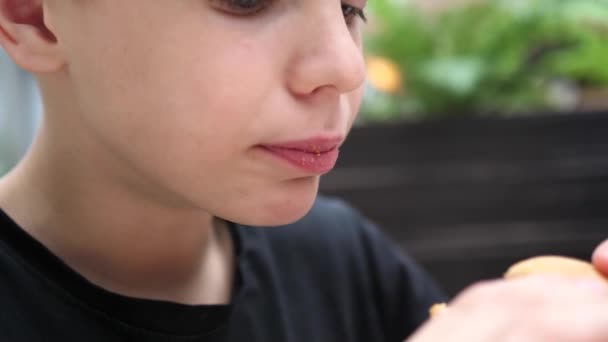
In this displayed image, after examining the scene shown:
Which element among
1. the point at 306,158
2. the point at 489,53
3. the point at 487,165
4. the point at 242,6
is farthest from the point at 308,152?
the point at 489,53

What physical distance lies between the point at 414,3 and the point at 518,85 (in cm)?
39

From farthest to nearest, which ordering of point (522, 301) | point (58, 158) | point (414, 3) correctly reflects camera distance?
1. point (414, 3)
2. point (58, 158)
3. point (522, 301)

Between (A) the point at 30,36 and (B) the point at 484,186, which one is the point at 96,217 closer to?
(A) the point at 30,36

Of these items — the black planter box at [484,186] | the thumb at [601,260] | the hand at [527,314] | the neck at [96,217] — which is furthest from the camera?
the black planter box at [484,186]

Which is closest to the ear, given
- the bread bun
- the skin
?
the skin

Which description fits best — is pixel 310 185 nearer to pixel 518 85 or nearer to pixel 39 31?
pixel 39 31

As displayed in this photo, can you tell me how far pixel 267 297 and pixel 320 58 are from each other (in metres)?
0.28

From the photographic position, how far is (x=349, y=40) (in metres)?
0.46

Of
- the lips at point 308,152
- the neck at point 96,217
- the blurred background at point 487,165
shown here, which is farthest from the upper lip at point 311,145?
the blurred background at point 487,165

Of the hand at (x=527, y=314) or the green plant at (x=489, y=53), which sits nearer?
the hand at (x=527, y=314)

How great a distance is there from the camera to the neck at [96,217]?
0.54m

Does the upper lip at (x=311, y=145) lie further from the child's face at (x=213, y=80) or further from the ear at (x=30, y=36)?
the ear at (x=30, y=36)

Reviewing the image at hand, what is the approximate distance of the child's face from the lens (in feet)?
1.45

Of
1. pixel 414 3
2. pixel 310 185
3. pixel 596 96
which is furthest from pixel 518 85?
pixel 310 185
